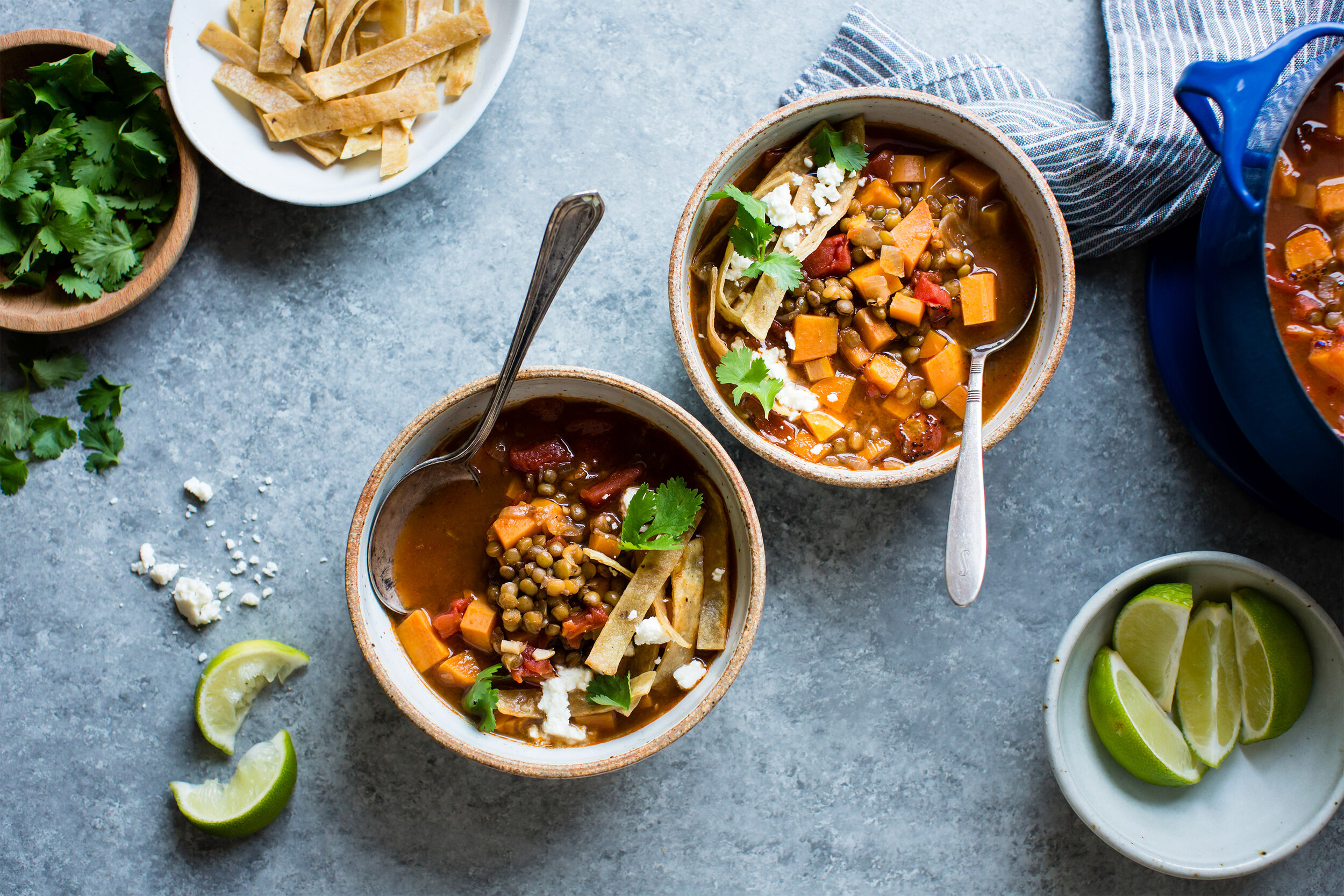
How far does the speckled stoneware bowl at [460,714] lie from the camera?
2.44 m

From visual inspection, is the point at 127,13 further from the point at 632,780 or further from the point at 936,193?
the point at 632,780

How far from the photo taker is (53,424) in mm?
2945

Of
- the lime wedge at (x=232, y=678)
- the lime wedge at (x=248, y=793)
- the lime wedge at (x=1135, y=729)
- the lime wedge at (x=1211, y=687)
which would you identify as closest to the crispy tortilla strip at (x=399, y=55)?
the lime wedge at (x=232, y=678)

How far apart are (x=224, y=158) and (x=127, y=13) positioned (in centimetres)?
70

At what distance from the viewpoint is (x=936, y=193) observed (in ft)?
8.85

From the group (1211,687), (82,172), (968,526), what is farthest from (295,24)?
(1211,687)

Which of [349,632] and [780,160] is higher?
[780,160]

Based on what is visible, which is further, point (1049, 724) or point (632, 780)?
point (632, 780)

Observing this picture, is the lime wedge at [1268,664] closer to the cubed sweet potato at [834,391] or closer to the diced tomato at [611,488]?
the cubed sweet potato at [834,391]

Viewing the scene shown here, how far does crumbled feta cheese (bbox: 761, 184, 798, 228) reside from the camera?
2.59m

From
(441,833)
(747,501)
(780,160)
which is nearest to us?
(747,501)

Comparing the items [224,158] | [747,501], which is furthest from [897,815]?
[224,158]

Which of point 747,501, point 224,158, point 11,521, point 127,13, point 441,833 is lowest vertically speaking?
point 441,833

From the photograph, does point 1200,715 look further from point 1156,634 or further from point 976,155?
point 976,155
